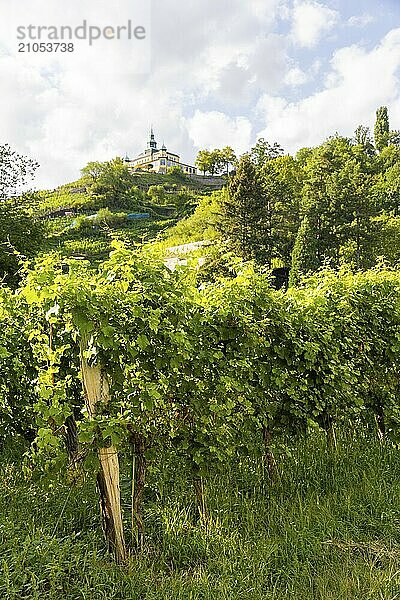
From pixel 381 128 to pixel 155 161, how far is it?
33.6 meters

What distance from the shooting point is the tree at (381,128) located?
69938mm

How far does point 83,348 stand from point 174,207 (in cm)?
4958

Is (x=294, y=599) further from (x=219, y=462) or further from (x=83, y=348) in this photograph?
(x=83, y=348)

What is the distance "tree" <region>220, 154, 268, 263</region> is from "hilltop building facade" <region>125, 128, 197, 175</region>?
43561 mm

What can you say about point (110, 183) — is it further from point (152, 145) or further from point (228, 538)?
point (228, 538)

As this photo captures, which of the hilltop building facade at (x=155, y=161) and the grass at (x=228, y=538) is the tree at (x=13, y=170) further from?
the hilltop building facade at (x=155, y=161)

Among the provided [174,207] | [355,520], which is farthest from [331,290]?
[174,207]

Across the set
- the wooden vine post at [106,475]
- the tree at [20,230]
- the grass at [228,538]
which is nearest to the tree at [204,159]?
the tree at [20,230]

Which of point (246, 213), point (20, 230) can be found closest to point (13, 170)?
point (20, 230)

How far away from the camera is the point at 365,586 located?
8.71 feet

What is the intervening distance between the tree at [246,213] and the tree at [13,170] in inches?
542

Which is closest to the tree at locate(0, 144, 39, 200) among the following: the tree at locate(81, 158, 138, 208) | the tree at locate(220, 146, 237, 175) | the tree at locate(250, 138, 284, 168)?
the tree at locate(81, 158, 138, 208)

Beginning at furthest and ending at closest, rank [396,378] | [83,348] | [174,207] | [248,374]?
[174,207], [396,378], [248,374], [83,348]

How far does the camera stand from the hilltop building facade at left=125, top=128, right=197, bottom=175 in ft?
255
